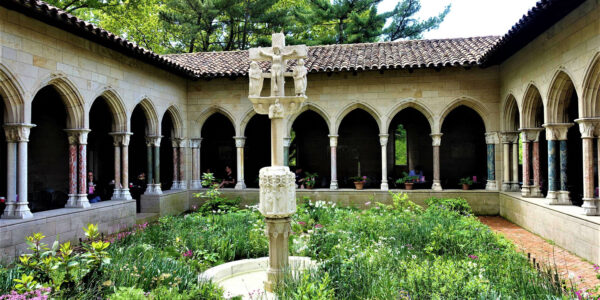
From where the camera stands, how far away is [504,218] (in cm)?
1088

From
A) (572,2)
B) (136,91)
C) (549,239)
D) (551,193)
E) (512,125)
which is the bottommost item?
(549,239)

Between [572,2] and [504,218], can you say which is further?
[504,218]

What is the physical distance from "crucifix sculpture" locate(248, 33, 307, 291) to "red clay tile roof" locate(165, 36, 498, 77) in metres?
6.65

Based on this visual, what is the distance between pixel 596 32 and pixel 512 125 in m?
4.98

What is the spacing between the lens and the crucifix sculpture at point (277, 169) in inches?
180

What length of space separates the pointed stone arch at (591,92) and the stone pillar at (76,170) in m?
9.47

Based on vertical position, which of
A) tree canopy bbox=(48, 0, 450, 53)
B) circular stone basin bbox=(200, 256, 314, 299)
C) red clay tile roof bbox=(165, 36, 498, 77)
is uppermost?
tree canopy bbox=(48, 0, 450, 53)

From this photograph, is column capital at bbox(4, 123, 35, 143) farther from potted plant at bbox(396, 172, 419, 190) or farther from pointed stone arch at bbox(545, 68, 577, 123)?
pointed stone arch at bbox(545, 68, 577, 123)

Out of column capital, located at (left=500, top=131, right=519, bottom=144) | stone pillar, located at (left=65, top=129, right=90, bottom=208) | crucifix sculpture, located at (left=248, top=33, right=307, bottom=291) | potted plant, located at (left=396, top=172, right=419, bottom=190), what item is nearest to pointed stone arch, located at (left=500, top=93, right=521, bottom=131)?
column capital, located at (left=500, top=131, right=519, bottom=144)

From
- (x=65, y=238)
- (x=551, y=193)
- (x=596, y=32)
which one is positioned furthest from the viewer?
(x=551, y=193)

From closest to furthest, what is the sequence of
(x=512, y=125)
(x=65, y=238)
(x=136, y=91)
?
(x=65, y=238) < (x=136, y=91) < (x=512, y=125)

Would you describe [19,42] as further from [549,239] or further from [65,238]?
[549,239]

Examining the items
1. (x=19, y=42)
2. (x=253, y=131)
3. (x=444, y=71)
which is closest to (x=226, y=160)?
(x=253, y=131)

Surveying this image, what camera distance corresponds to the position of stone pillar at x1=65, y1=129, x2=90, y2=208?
8.55 metres
